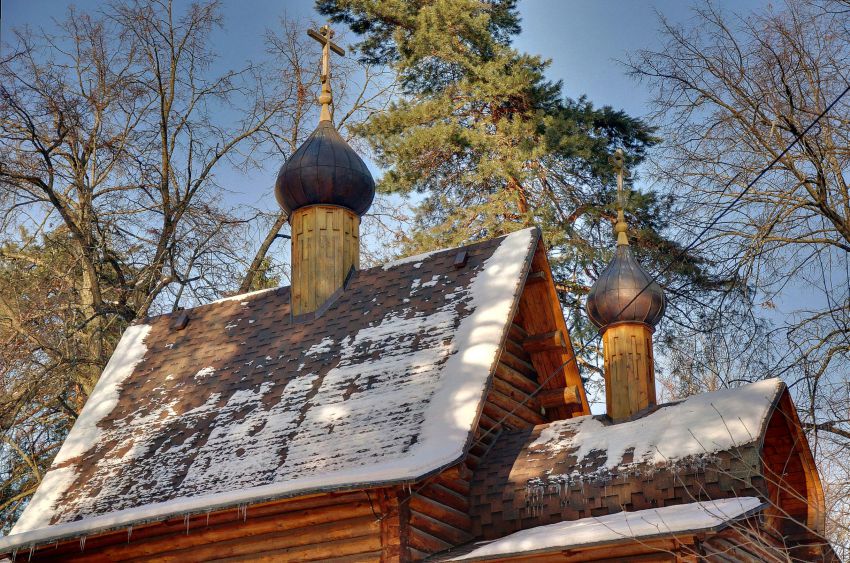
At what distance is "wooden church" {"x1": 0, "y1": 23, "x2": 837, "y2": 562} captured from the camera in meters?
10.9

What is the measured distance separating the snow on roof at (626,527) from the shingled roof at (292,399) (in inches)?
34.6

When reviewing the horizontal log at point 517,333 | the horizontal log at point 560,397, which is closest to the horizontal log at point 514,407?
the horizontal log at point 560,397

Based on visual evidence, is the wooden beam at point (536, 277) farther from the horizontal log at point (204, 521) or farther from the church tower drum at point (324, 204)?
the horizontal log at point (204, 521)

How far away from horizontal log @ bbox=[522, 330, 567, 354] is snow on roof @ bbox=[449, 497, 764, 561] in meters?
3.35

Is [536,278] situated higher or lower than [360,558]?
higher

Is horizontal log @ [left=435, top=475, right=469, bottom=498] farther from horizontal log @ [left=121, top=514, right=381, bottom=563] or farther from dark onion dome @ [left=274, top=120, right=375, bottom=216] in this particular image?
dark onion dome @ [left=274, top=120, right=375, bottom=216]

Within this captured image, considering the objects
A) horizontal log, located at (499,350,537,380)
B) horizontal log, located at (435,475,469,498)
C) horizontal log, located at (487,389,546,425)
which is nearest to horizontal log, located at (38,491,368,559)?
horizontal log, located at (435,475,469,498)

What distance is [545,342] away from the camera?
14.1 metres

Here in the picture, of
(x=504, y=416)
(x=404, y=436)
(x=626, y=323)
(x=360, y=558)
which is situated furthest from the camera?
(x=626, y=323)

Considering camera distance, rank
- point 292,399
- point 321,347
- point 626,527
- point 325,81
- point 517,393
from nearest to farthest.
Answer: point 626,527 < point 292,399 < point 321,347 < point 517,393 < point 325,81

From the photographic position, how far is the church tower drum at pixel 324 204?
15047 millimetres

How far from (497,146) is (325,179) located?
228 inches

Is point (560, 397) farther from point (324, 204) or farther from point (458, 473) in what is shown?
point (324, 204)

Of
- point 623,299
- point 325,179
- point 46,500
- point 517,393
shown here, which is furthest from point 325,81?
point 46,500
